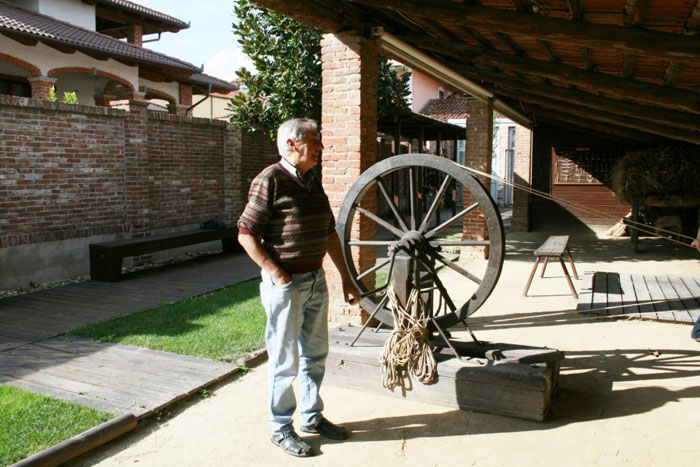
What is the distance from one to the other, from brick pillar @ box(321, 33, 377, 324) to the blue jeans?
2.19 metres

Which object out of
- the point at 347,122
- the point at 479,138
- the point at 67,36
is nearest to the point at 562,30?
the point at 347,122

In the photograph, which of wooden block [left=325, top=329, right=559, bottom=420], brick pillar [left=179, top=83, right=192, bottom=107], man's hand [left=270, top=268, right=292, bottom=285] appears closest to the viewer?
man's hand [left=270, top=268, right=292, bottom=285]

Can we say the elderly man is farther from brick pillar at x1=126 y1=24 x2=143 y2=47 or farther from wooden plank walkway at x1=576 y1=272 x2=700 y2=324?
brick pillar at x1=126 y1=24 x2=143 y2=47

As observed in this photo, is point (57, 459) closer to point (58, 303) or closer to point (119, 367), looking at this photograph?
point (119, 367)

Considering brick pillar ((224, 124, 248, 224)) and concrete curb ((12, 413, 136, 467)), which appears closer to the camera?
concrete curb ((12, 413, 136, 467))

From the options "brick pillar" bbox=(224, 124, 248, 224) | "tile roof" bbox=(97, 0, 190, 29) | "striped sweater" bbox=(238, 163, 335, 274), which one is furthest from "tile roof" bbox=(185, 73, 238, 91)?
"striped sweater" bbox=(238, 163, 335, 274)

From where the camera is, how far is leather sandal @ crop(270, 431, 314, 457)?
10.7ft

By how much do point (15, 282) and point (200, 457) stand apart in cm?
539

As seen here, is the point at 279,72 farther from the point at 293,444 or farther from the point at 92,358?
the point at 293,444

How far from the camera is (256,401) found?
4.07 m

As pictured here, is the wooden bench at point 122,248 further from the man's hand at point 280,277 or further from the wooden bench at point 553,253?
the man's hand at point 280,277

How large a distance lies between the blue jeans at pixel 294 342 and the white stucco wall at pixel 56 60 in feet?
43.0

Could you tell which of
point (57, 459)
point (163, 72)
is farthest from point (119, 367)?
point (163, 72)

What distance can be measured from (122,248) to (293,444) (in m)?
5.70
